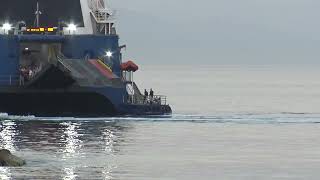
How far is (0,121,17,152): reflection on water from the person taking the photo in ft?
259

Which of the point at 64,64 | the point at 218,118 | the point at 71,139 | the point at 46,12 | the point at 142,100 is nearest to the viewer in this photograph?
the point at 71,139

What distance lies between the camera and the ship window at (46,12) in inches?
4284

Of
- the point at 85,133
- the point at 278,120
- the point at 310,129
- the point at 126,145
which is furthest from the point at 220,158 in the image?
the point at 278,120

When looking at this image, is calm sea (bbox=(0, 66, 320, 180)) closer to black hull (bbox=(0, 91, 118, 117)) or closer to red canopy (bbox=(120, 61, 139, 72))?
black hull (bbox=(0, 91, 118, 117))

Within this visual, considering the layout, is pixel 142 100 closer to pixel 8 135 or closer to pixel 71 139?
pixel 8 135

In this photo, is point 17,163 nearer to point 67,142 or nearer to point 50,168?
point 50,168

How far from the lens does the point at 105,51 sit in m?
106

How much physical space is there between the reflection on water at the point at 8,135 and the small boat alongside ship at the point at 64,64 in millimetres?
3746

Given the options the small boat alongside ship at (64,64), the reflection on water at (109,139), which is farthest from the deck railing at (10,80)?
the reflection on water at (109,139)

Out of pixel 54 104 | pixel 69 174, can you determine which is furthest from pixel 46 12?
pixel 69 174

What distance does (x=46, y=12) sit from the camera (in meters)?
110

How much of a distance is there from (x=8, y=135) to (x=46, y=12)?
25463mm

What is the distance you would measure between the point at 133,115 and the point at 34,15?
1471 centimetres

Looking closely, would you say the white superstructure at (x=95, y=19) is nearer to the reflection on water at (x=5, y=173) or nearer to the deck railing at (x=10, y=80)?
the deck railing at (x=10, y=80)
